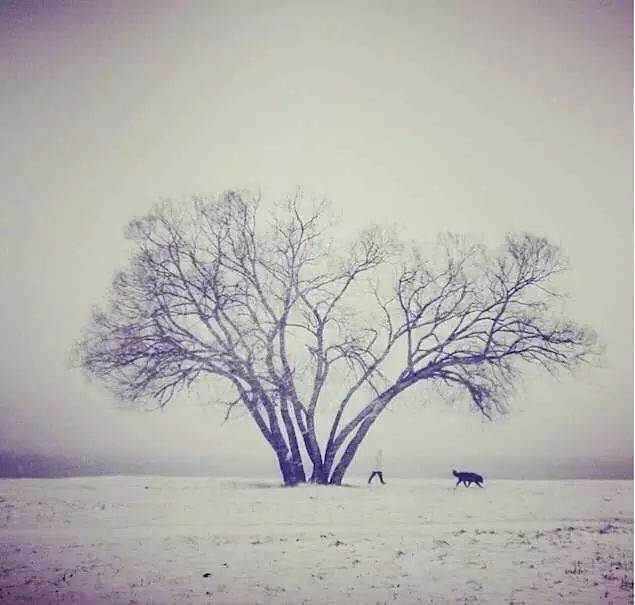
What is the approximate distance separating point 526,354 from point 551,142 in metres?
1.87

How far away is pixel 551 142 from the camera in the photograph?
5.81 m

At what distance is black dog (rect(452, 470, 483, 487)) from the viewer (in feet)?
17.7

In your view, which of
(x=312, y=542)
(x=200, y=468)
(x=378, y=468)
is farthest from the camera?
(x=378, y=468)

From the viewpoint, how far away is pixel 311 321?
5.44m

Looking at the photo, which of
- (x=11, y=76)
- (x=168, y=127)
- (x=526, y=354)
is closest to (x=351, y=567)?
(x=526, y=354)

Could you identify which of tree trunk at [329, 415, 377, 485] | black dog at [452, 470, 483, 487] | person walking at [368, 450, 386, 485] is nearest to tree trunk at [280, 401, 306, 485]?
tree trunk at [329, 415, 377, 485]

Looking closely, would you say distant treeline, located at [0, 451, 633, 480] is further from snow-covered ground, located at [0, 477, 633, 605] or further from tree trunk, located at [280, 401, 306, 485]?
tree trunk, located at [280, 401, 306, 485]

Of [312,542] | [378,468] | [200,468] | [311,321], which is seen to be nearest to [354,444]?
[378,468]

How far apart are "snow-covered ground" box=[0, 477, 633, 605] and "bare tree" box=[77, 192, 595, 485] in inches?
19.7

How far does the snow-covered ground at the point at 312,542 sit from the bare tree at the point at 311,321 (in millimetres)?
501

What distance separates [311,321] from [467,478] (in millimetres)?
1798

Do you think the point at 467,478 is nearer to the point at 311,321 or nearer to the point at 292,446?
the point at 292,446

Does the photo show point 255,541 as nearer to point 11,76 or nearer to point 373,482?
point 373,482

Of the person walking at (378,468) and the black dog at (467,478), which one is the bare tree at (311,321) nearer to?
the person walking at (378,468)
